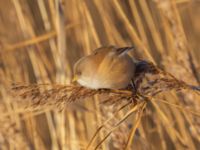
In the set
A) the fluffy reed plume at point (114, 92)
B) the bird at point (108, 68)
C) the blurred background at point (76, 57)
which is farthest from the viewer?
the blurred background at point (76, 57)

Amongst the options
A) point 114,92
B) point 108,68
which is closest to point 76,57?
point 108,68

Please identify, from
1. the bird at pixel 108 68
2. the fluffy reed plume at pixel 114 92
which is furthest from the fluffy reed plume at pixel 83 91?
the bird at pixel 108 68

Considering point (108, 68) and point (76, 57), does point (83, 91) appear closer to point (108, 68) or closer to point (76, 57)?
point (108, 68)

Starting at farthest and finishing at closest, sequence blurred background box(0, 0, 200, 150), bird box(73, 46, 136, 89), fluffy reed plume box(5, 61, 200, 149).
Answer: blurred background box(0, 0, 200, 150) → bird box(73, 46, 136, 89) → fluffy reed plume box(5, 61, 200, 149)

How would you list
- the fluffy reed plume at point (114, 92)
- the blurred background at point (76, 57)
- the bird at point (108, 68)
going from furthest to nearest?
the blurred background at point (76, 57) → the bird at point (108, 68) → the fluffy reed plume at point (114, 92)

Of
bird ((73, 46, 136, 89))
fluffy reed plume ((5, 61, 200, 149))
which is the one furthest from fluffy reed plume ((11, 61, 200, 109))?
bird ((73, 46, 136, 89))

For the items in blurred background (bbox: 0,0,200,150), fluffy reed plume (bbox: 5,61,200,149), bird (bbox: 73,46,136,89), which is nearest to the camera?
fluffy reed plume (bbox: 5,61,200,149)

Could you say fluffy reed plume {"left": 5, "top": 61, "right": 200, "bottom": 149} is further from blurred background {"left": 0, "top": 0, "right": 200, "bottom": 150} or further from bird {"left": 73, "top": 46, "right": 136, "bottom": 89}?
blurred background {"left": 0, "top": 0, "right": 200, "bottom": 150}

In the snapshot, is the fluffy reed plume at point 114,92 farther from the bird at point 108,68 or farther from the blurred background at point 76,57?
the blurred background at point 76,57
